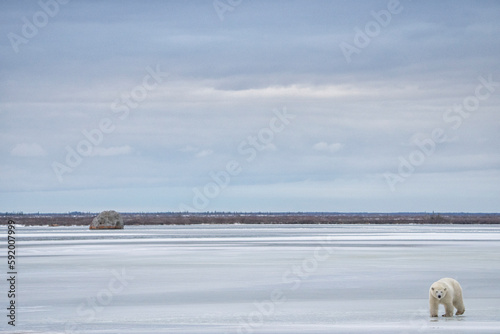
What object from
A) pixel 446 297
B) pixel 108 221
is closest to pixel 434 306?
pixel 446 297

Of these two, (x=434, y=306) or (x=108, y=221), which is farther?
(x=108, y=221)

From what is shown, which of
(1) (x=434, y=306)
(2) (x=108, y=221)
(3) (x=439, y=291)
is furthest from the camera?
(2) (x=108, y=221)

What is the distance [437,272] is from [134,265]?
9.87 m

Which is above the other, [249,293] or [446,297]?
[249,293]

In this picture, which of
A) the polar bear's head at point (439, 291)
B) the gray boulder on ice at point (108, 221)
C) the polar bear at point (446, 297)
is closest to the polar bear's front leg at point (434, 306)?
the polar bear at point (446, 297)

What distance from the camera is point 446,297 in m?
16.9

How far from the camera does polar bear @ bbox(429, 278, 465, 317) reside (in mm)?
16672

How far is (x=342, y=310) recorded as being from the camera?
17953 millimetres

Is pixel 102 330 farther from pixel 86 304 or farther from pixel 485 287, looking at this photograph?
pixel 485 287

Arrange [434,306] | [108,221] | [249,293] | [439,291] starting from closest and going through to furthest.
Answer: [439,291]
[434,306]
[249,293]
[108,221]

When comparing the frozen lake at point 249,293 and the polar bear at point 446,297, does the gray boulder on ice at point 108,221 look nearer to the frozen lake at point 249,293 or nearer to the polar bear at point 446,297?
the frozen lake at point 249,293

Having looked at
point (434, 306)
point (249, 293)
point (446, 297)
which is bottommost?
point (434, 306)

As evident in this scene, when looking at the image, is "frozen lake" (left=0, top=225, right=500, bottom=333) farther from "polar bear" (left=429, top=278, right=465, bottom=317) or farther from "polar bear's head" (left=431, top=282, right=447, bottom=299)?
"polar bear's head" (left=431, top=282, right=447, bottom=299)

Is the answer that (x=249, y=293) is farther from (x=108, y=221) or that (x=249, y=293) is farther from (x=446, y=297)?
(x=108, y=221)
